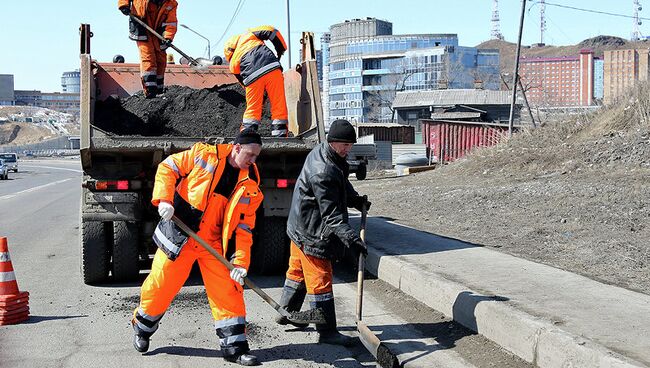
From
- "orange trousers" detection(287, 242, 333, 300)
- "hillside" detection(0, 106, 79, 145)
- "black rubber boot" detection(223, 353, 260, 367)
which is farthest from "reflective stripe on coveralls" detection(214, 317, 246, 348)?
"hillside" detection(0, 106, 79, 145)

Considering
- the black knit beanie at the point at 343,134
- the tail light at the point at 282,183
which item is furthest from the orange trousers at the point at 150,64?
the black knit beanie at the point at 343,134

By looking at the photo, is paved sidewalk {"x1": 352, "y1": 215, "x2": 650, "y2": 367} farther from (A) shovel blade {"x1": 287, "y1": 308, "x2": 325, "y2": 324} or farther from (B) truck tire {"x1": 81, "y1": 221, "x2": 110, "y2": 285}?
(B) truck tire {"x1": 81, "y1": 221, "x2": 110, "y2": 285}

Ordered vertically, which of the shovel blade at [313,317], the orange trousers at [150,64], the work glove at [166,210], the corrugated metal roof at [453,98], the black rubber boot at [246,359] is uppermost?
the corrugated metal roof at [453,98]

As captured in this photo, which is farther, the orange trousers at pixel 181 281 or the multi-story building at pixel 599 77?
the multi-story building at pixel 599 77

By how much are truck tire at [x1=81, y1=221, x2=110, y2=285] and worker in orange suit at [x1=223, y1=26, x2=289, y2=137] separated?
1962 millimetres

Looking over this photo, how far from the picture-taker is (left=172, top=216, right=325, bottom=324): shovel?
5469 millimetres

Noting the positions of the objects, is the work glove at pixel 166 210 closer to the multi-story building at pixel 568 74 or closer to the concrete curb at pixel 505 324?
the concrete curb at pixel 505 324

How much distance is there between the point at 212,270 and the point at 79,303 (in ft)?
8.09

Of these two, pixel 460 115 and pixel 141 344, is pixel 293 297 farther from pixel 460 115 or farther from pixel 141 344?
pixel 460 115

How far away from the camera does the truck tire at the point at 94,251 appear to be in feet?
26.5

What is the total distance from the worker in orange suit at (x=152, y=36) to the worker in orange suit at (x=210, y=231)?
14.7 ft

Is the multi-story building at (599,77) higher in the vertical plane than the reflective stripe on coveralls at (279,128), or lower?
higher

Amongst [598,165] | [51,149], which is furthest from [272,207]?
[51,149]

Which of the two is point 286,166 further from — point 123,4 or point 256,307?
point 123,4
